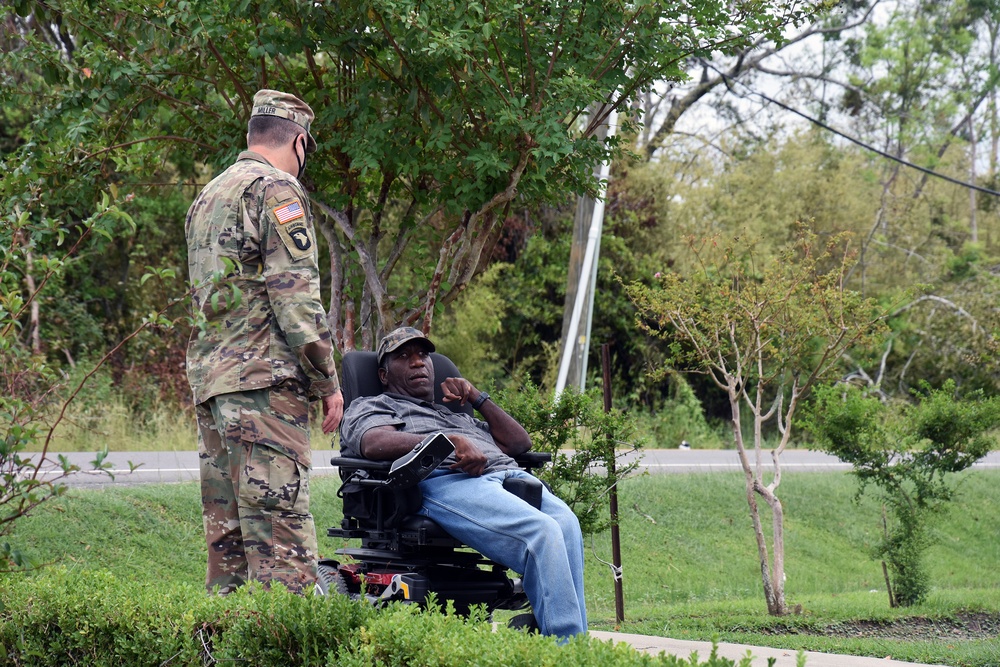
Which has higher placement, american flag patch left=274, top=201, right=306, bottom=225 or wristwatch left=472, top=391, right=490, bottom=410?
american flag patch left=274, top=201, right=306, bottom=225

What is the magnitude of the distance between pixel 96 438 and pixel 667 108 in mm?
17585

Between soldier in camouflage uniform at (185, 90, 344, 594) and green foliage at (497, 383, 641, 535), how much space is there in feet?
7.32

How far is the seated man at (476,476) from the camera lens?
4.14 metres

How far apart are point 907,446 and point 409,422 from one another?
16.2ft

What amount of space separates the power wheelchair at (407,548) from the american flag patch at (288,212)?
3.35ft

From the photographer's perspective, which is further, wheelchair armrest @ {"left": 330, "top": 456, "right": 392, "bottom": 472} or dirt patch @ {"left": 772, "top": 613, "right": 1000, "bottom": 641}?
dirt patch @ {"left": 772, "top": 613, "right": 1000, "bottom": 641}

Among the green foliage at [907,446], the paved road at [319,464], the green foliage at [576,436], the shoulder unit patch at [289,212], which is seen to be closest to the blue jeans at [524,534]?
the shoulder unit patch at [289,212]

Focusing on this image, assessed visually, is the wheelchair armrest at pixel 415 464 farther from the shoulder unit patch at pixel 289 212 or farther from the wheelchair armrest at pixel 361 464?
the shoulder unit patch at pixel 289 212

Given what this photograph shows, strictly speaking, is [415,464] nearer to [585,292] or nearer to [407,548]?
[407,548]

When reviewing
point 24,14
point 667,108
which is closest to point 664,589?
point 24,14

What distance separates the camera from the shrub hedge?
274 centimetres

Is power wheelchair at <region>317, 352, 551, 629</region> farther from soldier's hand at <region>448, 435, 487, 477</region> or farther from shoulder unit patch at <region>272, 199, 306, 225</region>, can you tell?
shoulder unit patch at <region>272, 199, 306, 225</region>

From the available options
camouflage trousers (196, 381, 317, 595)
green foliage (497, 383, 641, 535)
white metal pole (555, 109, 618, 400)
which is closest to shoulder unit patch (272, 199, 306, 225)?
camouflage trousers (196, 381, 317, 595)

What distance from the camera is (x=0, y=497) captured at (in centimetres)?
324
